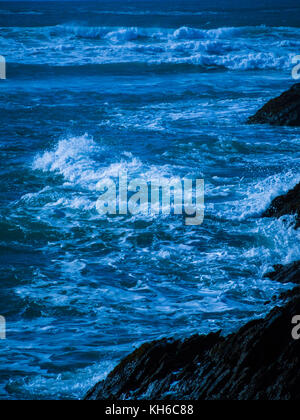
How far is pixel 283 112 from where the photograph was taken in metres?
14.6

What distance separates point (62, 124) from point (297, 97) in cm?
589

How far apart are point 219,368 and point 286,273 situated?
282cm

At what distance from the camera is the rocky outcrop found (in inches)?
570

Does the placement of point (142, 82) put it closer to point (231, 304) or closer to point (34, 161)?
point (34, 161)

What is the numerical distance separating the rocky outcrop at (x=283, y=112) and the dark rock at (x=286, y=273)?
8134 millimetres

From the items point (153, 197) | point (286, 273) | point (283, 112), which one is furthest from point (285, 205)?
point (283, 112)

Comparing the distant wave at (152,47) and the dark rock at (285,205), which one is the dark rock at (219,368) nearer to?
the dark rock at (285,205)

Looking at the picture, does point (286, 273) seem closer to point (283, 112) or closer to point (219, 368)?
point (219, 368)

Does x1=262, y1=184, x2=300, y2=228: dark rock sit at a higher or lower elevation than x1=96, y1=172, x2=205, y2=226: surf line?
higher

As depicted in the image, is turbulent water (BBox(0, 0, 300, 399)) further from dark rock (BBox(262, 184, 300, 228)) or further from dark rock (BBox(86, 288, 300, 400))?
dark rock (BBox(86, 288, 300, 400))

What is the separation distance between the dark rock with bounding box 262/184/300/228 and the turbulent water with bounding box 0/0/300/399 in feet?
0.76


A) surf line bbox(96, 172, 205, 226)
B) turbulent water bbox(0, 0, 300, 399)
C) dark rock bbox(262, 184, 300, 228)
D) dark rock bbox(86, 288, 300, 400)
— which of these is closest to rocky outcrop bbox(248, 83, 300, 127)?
turbulent water bbox(0, 0, 300, 399)

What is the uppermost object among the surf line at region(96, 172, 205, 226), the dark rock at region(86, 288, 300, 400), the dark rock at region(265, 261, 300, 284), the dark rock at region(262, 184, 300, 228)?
the dark rock at region(86, 288, 300, 400)
